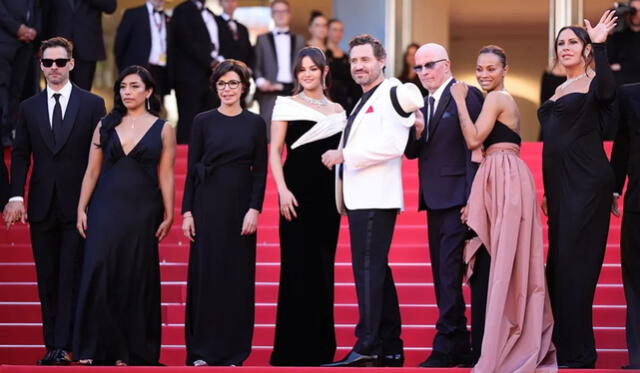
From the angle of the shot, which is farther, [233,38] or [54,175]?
[233,38]

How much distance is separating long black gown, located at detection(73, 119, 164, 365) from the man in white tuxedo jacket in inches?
45.6

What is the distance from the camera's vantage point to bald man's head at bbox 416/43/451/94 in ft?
26.7

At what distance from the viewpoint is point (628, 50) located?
43.4ft

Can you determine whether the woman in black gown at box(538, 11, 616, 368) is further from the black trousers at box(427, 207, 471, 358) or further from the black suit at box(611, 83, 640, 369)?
the black trousers at box(427, 207, 471, 358)

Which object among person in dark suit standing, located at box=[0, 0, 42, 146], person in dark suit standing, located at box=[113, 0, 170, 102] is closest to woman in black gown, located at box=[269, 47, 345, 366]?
person in dark suit standing, located at box=[0, 0, 42, 146]

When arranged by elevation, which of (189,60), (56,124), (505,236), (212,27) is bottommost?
(505,236)

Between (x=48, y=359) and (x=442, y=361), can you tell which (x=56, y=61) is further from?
(x=442, y=361)

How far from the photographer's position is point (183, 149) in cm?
1277

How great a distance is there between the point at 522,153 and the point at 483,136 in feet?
15.6

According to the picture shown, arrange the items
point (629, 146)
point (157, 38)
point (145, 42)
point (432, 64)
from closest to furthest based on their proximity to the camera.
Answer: point (432, 64)
point (629, 146)
point (145, 42)
point (157, 38)

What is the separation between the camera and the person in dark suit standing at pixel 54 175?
28.3ft

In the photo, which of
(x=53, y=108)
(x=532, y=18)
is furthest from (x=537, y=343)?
(x=532, y=18)

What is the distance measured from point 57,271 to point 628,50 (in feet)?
21.9

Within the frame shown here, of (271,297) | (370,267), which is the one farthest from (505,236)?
(271,297)
